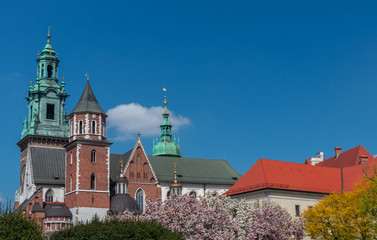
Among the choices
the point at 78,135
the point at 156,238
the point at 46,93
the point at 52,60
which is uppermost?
the point at 52,60

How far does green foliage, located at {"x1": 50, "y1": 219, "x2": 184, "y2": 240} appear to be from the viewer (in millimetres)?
40781

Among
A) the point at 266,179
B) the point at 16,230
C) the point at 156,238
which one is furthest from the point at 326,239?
the point at 16,230

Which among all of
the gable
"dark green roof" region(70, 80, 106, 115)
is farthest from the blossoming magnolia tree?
the gable

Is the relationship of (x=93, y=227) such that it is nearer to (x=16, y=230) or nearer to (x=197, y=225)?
(x=16, y=230)

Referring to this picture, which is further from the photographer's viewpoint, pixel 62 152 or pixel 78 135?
pixel 62 152

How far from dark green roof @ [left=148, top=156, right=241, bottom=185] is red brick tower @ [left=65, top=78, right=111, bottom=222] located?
1431 cm

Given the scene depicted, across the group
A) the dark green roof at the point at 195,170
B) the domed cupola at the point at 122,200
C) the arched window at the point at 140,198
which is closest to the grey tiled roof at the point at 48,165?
the domed cupola at the point at 122,200

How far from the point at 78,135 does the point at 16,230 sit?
33.9 m

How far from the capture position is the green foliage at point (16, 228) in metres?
40.4

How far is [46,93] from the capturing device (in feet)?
307

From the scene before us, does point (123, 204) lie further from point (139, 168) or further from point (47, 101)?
point (47, 101)

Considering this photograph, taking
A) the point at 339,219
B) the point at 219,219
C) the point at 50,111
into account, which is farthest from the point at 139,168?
the point at 339,219

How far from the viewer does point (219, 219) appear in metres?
49.3

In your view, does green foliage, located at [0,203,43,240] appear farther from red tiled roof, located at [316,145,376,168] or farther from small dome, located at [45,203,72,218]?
red tiled roof, located at [316,145,376,168]
